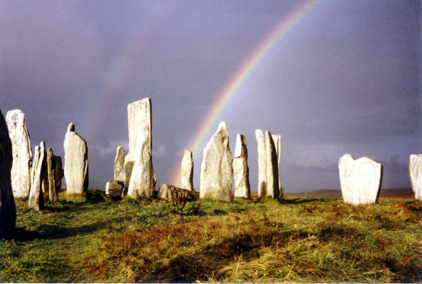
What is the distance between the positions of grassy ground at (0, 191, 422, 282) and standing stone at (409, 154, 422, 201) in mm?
8711

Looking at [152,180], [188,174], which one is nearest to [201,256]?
[152,180]

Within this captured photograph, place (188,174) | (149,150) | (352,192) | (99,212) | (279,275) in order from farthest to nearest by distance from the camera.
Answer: (188,174)
(149,150)
(352,192)
(99,212)
(279,275)

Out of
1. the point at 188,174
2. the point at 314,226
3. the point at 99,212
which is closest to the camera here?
the point at 314,226

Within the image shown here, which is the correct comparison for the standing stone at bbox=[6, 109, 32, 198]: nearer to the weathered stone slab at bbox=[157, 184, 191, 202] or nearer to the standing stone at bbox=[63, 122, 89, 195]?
the standing stone at bbox=[63, 122, 89, 195]

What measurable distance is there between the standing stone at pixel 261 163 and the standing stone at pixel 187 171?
5.24 meters

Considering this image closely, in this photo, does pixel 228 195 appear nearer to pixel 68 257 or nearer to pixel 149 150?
pixel 149 150

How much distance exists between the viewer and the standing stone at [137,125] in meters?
15.4

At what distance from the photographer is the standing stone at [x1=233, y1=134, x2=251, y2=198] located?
19719 millimetres

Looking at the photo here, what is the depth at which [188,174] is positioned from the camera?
75.3 ft

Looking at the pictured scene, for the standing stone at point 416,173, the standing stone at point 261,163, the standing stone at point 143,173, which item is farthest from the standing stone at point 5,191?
the standing stone at point 416,173

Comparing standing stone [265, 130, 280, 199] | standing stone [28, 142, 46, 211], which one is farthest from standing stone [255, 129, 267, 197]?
standing stone [28, 142, 46, 211]

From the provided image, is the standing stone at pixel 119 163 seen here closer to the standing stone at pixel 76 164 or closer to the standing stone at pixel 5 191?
the standing stone at pixel 76 164

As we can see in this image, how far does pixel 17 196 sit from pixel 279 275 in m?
15.2

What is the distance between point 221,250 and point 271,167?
12699 millimetres
